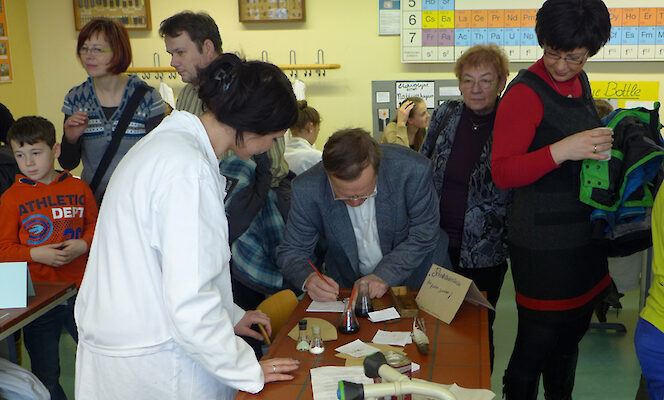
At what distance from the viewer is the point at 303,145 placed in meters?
3.94

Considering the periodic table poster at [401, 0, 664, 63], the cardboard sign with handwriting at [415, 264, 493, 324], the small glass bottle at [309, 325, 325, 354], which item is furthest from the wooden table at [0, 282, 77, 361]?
the periodic table poster at [401, 0, 664, 63]

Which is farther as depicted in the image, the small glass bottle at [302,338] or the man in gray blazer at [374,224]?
the man in gray blazer at [374,224]

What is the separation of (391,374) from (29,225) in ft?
6.72

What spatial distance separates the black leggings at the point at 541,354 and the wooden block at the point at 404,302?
410 millimetres

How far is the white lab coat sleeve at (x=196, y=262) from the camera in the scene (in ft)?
4.16

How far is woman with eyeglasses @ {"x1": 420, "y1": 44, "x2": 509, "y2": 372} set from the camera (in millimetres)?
2389

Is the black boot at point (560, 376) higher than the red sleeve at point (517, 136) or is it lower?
lower

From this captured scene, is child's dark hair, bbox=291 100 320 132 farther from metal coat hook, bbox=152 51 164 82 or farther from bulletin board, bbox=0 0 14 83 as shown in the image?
bulletin board, bbox=0 0 14 83

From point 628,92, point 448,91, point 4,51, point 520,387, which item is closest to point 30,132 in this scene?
point 520,387

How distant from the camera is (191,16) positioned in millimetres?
2553

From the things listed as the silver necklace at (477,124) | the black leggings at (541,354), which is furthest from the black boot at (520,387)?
the silver necklace at (477,124)

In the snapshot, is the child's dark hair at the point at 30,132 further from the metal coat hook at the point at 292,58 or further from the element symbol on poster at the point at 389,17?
the element symbol on poster at the point at 389,17

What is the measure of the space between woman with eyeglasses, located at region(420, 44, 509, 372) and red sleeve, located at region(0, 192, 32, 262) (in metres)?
1.68

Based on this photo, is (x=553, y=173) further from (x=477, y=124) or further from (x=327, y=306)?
(x=327, y=306)
